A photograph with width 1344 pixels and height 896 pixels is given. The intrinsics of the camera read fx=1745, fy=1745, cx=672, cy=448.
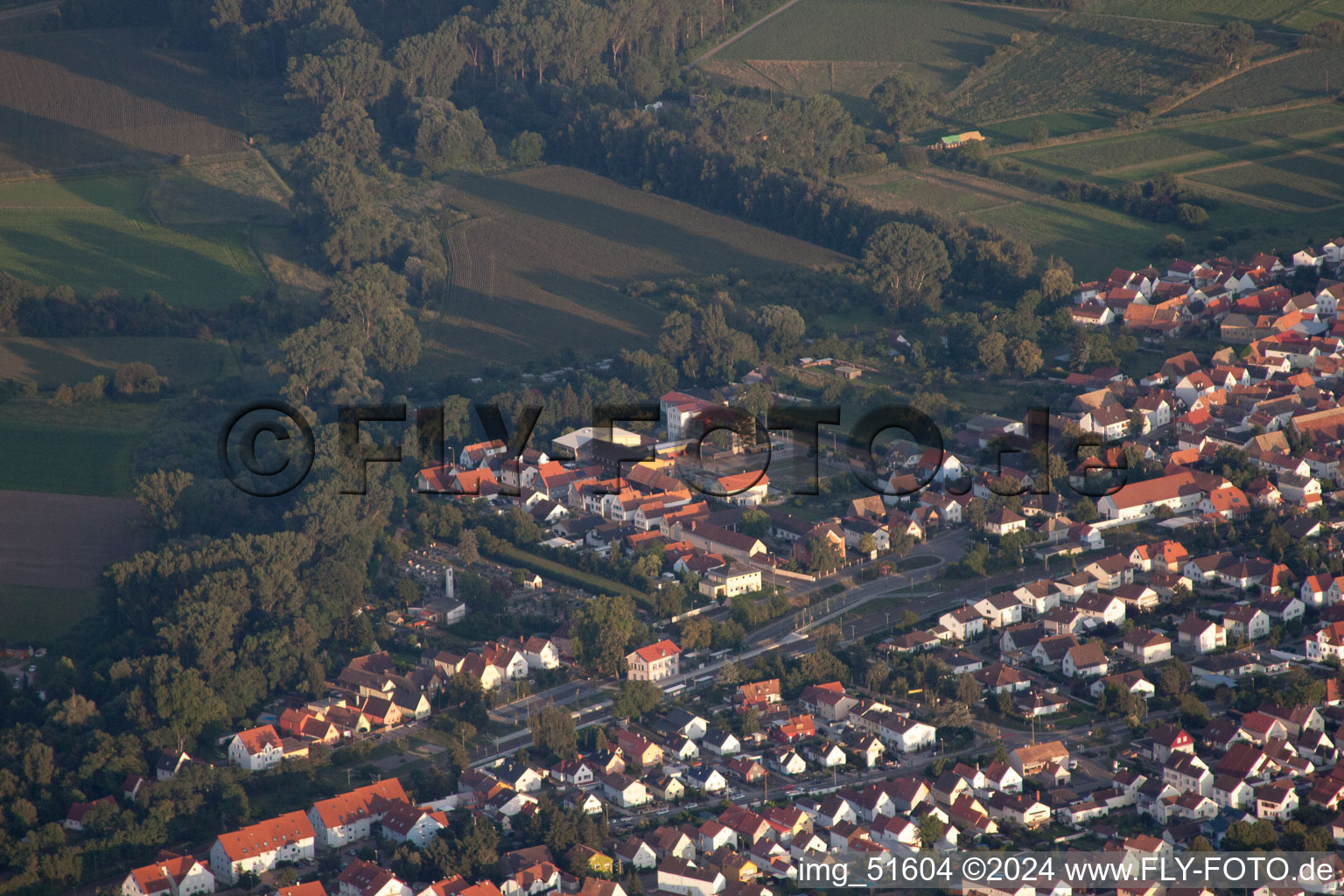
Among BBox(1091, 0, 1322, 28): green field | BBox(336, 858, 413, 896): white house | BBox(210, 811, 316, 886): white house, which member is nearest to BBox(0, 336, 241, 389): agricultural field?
BBox(210, 811, 316, 886): white house

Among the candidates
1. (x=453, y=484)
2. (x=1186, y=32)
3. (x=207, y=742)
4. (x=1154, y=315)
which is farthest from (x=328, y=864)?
(x=1186, y=32)

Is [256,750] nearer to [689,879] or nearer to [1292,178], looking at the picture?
[689,879]

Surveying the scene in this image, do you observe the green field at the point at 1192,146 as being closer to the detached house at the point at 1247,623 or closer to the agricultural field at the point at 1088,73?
the agricultural field at the point at 1088,73

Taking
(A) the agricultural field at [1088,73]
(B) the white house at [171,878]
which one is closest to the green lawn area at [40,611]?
(B) the white house at [171,878]

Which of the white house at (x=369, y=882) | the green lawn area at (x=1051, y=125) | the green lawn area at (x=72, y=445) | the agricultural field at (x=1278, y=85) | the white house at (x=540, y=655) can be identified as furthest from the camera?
the green lawn area at (x=1051, y=125)

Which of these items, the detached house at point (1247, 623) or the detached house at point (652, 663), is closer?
the detached house at point (652, 663)

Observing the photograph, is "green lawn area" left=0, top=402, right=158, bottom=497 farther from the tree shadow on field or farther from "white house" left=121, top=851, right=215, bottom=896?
the tree shadow on field

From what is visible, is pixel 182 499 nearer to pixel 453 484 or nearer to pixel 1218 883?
pixel 453 484
